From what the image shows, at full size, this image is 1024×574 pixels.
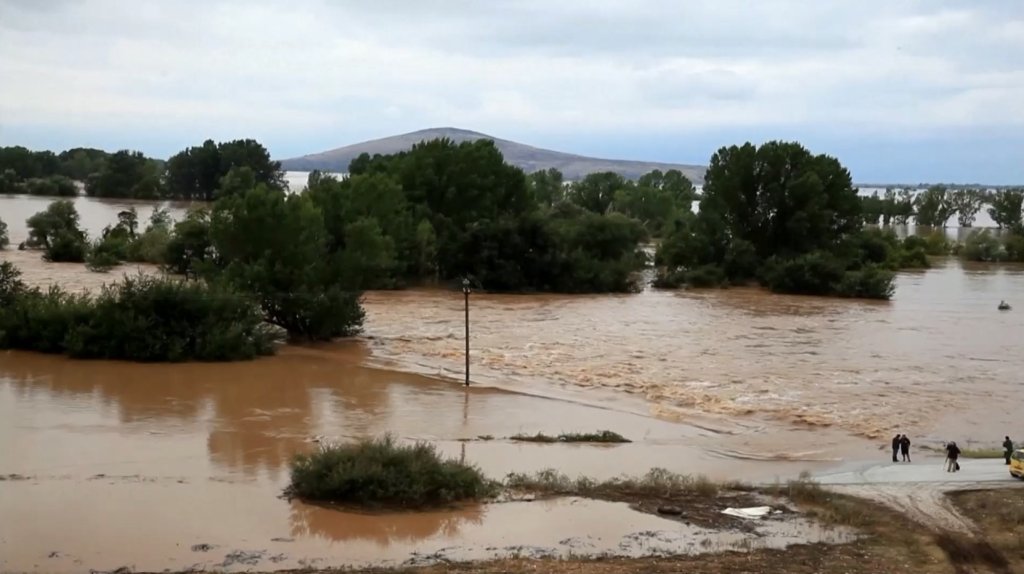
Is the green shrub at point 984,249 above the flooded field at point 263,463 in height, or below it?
above

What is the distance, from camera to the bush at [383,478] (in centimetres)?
1554

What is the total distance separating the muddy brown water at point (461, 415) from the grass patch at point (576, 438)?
491 millimetres

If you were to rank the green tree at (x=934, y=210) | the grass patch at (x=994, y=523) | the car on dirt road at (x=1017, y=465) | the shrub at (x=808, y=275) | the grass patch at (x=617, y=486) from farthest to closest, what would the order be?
the green tree at (x=934, y=210)
the shrub at (x=808, y=275)
the car on dirt road at (x=1017, y=465)
the grass patch at (x=617, y=486)
the grass patch at (x=994, y=523)

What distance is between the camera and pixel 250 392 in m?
26.4

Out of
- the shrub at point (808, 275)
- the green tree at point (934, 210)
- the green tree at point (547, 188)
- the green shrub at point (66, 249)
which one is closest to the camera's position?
the shrub at point (808, 275)

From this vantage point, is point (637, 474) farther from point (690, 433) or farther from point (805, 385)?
point (805, 385)

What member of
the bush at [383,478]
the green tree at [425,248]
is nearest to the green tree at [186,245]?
the green tree at [425,248]

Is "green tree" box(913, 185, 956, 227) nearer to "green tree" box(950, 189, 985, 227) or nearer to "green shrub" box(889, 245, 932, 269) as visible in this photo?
"green tree" box(950, 189, 985, 227)

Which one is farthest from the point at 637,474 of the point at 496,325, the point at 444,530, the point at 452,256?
the point at 452,256

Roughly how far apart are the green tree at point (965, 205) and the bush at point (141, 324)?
123 m

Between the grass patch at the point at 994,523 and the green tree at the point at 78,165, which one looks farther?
the green tree at the point at 78,165

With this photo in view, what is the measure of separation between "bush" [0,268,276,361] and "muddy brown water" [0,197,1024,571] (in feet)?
2.92

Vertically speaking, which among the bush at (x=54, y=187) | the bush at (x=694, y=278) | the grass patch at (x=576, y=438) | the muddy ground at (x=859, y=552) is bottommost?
the grass patch at (x=576, y=438)

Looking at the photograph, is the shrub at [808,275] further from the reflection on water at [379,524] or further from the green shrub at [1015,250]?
the reflection on water at [379,524]
